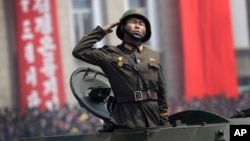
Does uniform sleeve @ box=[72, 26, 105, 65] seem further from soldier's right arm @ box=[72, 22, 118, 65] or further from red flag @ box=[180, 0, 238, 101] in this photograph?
red flag @ box=[180, 0, 238, 101]

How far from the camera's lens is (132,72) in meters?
8.23

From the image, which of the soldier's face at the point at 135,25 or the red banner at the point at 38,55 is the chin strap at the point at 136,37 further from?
the red banner at the point at 38,55

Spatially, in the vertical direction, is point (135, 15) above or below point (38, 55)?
above

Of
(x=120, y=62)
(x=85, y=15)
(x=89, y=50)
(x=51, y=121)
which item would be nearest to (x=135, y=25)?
(x=120, y=62)

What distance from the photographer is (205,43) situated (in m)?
30.1

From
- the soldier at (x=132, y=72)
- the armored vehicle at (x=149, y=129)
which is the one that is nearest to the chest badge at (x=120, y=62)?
the soldier at (x=132, y=72)

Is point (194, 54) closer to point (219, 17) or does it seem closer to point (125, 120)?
point (219, 17)

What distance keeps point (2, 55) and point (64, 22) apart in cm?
216

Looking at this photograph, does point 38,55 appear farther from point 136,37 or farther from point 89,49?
Result: point 136,37

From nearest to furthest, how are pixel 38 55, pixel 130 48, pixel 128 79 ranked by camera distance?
pixel 128 79 < pixel 130 48 < pixel 38 55

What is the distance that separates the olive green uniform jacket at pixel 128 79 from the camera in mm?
8180

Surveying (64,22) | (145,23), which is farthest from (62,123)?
(145,23)

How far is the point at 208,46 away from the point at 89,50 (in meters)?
21.9

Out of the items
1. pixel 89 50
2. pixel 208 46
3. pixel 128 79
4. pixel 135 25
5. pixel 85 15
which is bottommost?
pixel 208 46
